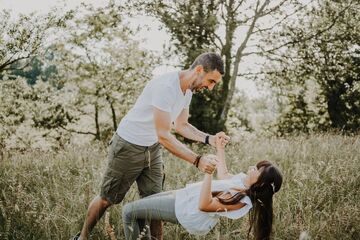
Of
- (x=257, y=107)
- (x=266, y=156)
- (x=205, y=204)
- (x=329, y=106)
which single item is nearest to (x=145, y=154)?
(x=205, y=204)

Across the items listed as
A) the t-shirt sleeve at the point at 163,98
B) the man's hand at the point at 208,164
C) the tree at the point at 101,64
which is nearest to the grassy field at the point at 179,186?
the man's hand at the point at 208,164

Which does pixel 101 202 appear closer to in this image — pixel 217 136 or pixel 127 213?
pixel 127 213

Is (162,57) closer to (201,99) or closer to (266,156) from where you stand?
(201,99)

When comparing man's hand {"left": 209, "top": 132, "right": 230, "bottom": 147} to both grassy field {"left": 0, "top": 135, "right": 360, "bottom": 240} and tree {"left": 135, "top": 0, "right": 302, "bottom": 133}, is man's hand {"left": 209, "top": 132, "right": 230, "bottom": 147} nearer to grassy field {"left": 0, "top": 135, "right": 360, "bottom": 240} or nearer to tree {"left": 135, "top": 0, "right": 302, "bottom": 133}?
grassy field {"left": 0, "top": 135, "right": 360, "bottom": 240}

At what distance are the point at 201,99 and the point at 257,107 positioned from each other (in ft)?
105

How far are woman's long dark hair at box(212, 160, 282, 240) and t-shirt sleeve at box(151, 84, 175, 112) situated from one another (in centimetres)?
74

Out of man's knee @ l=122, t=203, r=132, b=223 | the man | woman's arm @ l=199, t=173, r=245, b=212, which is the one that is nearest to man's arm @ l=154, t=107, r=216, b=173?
the man

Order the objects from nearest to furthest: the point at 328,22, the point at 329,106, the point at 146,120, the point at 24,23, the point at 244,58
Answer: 1. the point at 146,120
2. the point at 24,23
3. the point at 328,22
4. the point at 244,58
5. the point at 329,106

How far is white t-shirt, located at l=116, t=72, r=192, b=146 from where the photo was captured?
3.08 metres

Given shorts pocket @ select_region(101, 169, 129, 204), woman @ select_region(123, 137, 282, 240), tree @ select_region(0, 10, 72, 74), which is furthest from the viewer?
tree @ select_region(0, 10, 72, 74)

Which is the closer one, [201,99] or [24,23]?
[24,23]

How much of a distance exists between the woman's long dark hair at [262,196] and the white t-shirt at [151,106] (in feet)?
2.48

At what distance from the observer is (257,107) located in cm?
4622

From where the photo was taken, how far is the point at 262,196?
116 inches
